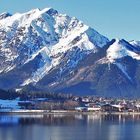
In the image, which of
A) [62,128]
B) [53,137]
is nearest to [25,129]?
[62,128]

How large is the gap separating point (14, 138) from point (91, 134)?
56.8ft

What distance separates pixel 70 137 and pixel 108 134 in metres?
10.6

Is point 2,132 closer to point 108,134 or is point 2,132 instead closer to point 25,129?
point 25,129

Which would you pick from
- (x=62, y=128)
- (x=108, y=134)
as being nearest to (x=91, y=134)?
(x=108, y=134)

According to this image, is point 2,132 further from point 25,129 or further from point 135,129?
Answer: point 135,129

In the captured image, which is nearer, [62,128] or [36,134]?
[36,134]

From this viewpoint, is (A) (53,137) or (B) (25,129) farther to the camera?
(B) (25,129)

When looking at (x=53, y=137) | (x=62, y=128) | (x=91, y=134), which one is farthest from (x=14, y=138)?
(x=62, y=128)

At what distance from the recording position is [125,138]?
387ft

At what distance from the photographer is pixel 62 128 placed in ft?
460

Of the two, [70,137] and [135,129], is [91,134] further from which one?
[135,129]

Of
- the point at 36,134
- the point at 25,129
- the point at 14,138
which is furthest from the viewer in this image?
the point at 25,129

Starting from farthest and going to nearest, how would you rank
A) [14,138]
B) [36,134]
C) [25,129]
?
[25,129] < [36,134] < [14,138]

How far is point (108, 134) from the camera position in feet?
413
